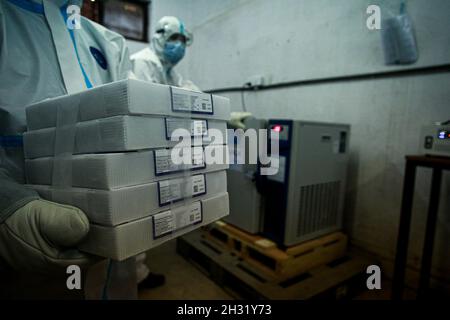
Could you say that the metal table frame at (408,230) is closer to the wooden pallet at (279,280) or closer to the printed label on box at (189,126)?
the wooden pallet at (279,280)

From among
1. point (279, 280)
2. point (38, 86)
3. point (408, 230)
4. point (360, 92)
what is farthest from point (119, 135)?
point (360, 92)

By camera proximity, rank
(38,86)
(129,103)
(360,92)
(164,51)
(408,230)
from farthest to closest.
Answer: (164,51), (360,92), (408,230), (38,86), (129,103)

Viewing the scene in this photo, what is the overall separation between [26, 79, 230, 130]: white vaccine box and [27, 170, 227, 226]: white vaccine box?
0.14 metres

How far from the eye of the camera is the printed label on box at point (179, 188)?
1.72 ft

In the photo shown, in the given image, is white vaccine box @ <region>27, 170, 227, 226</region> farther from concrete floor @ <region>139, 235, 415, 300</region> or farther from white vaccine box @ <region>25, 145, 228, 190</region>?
concrete floor @ <region>139, 235, 415, 300</region>

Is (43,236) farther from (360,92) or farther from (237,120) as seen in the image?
(360,92)

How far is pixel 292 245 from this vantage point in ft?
4.55

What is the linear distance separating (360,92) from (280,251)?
3.63ft

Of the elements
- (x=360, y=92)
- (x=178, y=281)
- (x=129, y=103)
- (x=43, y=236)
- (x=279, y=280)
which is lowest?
(x=178, y=281)

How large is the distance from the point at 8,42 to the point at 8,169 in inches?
11.9

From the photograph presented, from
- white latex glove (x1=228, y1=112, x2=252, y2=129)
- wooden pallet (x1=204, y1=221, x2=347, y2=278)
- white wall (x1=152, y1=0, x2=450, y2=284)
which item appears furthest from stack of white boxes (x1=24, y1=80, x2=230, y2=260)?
white wall (x1=152, y1=0, x2=450, y2=284)

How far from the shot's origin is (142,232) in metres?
0.50
